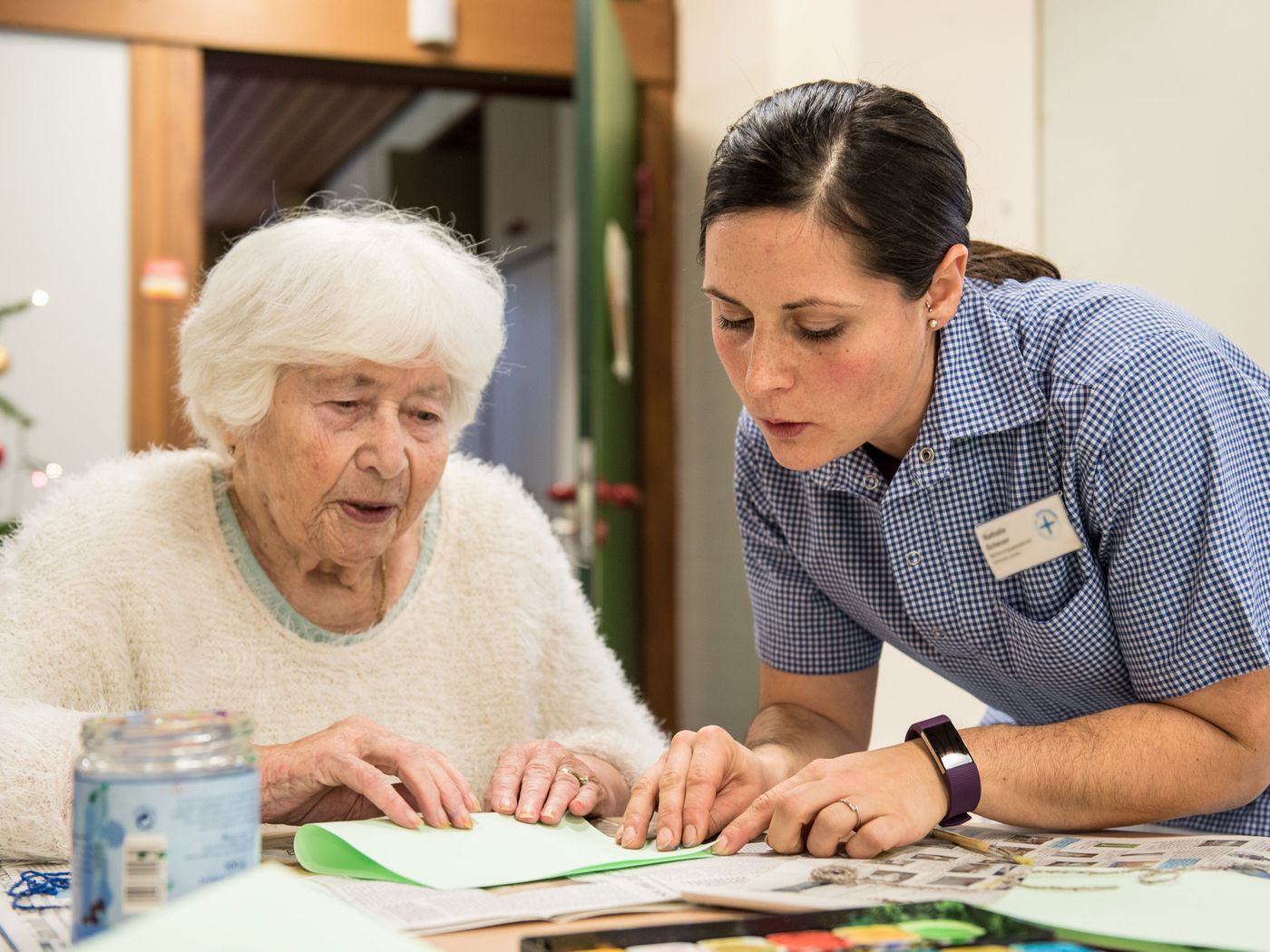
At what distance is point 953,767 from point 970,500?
0.34m

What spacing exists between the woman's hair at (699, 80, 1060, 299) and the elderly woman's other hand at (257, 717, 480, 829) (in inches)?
24.1

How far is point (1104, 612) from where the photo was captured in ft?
4.26

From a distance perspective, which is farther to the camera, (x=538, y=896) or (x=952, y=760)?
(x=952, y=760)

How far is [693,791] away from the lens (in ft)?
3.90

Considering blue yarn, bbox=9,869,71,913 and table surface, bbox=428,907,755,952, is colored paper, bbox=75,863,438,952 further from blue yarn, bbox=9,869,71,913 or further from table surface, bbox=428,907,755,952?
blue yarn, bbox=9,869,71,913

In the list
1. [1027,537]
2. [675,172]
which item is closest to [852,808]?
[1027,537]

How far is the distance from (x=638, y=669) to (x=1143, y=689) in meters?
2.94

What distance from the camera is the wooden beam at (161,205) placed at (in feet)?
12.0

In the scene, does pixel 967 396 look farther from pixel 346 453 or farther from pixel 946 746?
pixel 346 453

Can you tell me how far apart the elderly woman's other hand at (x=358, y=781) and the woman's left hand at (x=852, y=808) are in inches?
10.1

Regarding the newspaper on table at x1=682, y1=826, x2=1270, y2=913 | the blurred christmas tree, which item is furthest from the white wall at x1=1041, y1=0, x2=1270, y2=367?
the blurred christmas tree

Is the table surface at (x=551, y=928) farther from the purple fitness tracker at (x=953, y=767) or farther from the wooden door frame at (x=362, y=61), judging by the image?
the wooden door frame at (x=362, y=61)

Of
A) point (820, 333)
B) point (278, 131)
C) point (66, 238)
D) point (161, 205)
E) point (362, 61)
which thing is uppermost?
point (278, 131)

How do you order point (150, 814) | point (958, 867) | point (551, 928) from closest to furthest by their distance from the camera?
point (150, 814) → point (551, 928) → point (958, 867)
